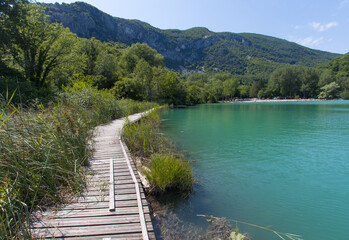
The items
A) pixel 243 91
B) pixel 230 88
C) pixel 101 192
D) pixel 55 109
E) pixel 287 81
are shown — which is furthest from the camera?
pixel 243 91

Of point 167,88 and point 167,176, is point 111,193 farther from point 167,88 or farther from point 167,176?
point 167,88

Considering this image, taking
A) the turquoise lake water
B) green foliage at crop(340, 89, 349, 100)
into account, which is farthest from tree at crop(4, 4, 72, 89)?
green foliage at crop(340, 89, 349, 100)

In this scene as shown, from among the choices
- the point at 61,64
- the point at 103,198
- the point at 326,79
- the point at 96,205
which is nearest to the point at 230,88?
the point at 326,79

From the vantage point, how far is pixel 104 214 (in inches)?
123

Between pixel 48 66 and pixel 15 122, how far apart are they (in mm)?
19766

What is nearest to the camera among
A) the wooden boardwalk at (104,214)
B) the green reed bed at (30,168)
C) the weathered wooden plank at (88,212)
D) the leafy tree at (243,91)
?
the green reed bed at (30,168)

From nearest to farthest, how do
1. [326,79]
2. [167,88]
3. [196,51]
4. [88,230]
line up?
[88,230], [167,88], [326,79], [196,51]

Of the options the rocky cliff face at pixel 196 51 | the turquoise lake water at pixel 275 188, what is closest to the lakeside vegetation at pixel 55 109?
the turquoise lake water at pixel 275 188

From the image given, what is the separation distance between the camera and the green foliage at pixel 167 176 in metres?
5.17

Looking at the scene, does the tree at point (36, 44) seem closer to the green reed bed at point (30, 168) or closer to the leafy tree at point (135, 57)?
the green reed bed at point (30, 168)

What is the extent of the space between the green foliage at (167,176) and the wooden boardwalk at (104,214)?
701mm

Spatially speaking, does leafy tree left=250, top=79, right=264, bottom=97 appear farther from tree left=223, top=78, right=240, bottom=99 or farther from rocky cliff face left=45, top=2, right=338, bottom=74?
rocky cliff face left=45, top=2, right=338, bottom=74

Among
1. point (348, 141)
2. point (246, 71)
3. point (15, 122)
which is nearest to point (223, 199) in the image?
point (15, 122)

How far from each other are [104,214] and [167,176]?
90.8 inches
